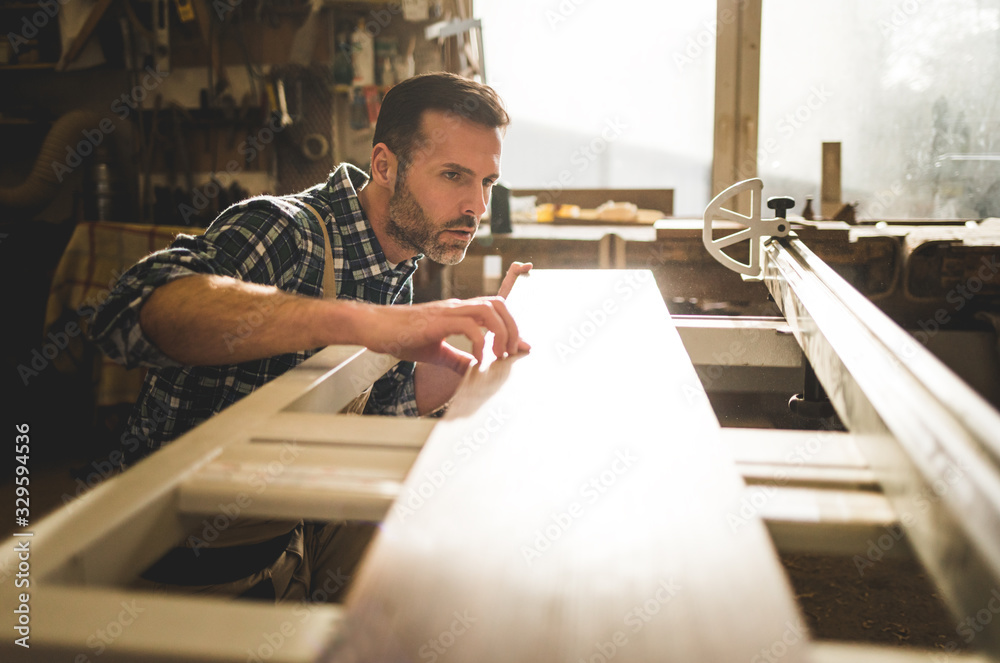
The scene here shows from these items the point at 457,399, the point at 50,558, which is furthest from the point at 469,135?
the point at 50,558

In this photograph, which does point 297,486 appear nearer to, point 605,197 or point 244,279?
point 244,279

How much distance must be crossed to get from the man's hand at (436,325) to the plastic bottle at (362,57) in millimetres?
2675

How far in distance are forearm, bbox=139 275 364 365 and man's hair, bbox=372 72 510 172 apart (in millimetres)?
683

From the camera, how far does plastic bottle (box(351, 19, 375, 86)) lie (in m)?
3.25

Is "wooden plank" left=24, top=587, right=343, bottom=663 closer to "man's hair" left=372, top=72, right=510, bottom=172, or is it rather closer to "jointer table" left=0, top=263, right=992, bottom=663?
"jointer table" left=0, top=263, right=992, bottom=663

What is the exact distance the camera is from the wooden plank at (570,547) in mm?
370

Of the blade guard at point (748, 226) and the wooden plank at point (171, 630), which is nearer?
the wooden plank at point (171, 630)

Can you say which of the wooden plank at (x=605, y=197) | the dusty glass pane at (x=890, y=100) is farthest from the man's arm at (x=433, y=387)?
the dusty glass pane at (x=890, y=100)

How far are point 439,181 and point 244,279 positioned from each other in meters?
0.52

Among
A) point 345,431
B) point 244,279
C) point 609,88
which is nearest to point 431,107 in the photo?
point 244,279

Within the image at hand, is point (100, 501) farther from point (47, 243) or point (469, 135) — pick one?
point (47, 243)

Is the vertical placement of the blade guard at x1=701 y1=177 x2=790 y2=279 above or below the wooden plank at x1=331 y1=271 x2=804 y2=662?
above

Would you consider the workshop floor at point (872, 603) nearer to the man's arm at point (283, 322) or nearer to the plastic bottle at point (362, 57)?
the man's arm at point (283, 322)

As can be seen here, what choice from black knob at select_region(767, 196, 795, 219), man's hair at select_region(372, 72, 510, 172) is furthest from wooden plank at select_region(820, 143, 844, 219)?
man's hair at select_region(372, 72, 510, 172)
